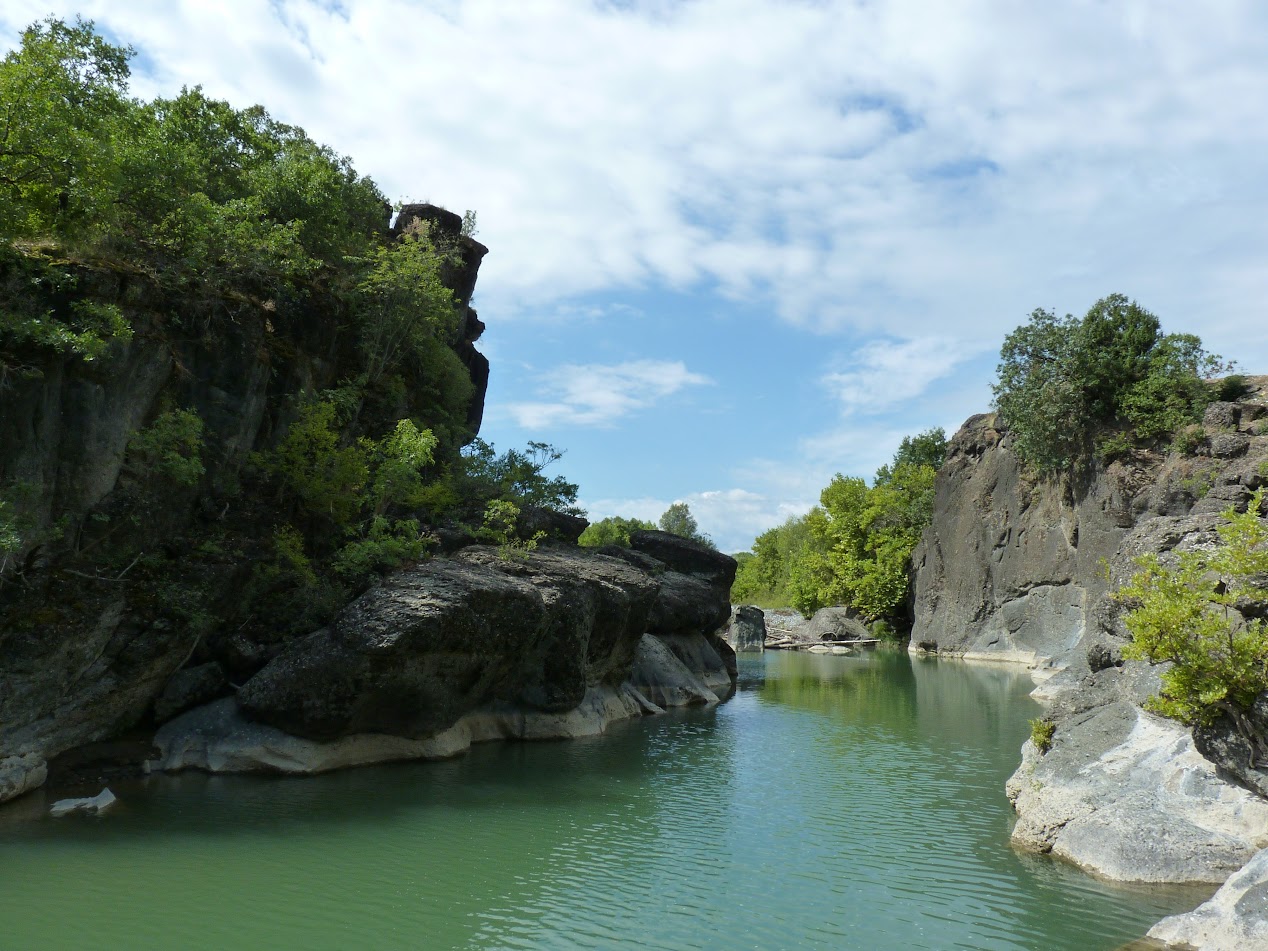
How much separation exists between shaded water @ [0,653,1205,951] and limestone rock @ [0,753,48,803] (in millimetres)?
1367

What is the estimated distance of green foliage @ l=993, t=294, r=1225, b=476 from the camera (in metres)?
40.6

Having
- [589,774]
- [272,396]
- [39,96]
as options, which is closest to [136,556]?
[272,396]

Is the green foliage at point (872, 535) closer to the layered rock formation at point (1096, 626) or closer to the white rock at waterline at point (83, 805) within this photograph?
the layered rock formation at point (1096, 626)

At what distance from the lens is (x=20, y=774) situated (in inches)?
601

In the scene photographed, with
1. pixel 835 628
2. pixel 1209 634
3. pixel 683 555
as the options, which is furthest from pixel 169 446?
pixel 835 628

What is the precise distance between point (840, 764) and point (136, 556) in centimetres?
1620

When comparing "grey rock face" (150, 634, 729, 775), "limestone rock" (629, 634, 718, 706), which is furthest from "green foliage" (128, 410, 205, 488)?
"limestone rock" (629, 634, 718, 706)

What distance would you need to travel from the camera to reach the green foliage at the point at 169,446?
18.0 meters

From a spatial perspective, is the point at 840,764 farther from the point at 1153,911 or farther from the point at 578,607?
the point at 1153,911

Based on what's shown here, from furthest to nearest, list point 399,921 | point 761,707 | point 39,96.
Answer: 1. point 761,707
2. point 39,96
3. point 399,921

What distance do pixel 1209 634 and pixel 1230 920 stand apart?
4023 mm

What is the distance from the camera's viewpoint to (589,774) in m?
19.8

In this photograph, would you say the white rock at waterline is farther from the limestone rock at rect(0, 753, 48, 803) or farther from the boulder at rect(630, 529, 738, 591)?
the boulder at rect(630, 529, 738, 591)

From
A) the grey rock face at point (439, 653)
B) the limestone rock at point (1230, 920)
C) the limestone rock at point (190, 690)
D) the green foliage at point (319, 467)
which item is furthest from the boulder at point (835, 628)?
the limestone rock at point (1230, 920)
